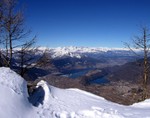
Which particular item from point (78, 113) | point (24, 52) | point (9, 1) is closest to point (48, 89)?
point (78, 113)

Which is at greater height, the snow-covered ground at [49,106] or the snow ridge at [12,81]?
the snow ridge at [12,81]

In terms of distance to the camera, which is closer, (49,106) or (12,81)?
(12,81)

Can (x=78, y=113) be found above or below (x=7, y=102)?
below

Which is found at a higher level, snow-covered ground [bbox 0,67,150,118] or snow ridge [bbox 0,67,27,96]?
snow ridge [bbox 0,67,27,96]

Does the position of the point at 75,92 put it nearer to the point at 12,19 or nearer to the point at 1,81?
the point at 1,81

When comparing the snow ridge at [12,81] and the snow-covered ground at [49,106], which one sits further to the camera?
the snow ridge at [12,81]

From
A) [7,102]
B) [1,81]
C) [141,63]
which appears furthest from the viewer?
[141,63]

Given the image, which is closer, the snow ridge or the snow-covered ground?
the snow-covered ground

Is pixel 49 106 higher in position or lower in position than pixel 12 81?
lower
